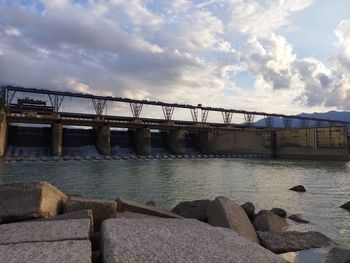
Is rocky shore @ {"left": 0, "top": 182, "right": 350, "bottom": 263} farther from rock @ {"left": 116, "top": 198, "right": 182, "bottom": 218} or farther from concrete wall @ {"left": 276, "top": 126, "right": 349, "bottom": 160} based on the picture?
concrete wall @ {"left": 276, "top": 126, "right": 349, "bottom": 160}

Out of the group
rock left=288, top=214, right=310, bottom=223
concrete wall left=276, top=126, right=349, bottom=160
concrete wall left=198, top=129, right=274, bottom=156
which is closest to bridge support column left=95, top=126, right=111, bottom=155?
concrete wall left=198, top=129, right=274, bottom=156

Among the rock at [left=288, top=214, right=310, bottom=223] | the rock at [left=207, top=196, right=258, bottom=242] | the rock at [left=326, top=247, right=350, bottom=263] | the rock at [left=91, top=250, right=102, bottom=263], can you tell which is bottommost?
the rock at [left=288, top=214, right=310, bottom=223]

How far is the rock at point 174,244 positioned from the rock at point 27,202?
58.8 inches

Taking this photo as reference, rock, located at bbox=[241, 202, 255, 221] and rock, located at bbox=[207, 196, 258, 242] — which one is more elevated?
rock, located at bbox=[207, 196, 258, 242]

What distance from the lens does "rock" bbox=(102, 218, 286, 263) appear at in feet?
13.9

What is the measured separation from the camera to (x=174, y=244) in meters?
4.77

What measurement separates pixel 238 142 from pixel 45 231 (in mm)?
66407

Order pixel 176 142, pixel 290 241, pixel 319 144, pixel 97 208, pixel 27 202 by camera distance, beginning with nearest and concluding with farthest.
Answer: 1. pixel 27 202
2. pixel 97 208
3. pixel 290 241
4. pixel 319 144
5. pixel 176 142

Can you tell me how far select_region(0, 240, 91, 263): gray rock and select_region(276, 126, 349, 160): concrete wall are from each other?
58041 mm

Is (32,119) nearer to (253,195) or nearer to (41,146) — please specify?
(41,146)

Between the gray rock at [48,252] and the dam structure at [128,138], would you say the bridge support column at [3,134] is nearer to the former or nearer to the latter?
the dam structure at [128,138]

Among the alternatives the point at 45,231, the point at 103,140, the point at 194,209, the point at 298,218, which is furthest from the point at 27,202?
the point at 103,140

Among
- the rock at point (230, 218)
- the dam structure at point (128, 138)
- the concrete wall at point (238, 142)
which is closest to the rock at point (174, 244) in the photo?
the rock at point (230, 218)

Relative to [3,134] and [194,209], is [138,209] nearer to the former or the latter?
[194,209]
